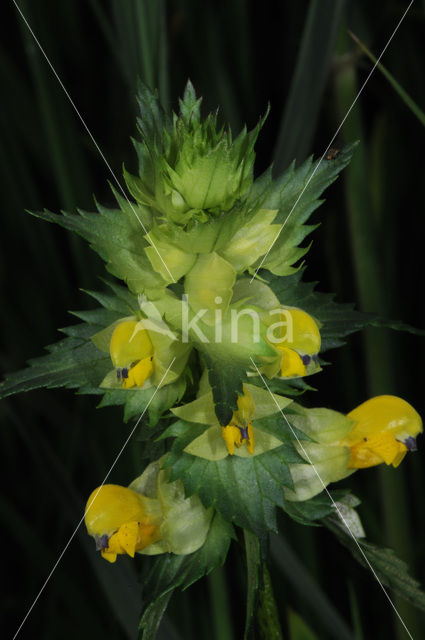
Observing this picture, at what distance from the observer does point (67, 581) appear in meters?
1.13

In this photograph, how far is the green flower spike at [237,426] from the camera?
53cm

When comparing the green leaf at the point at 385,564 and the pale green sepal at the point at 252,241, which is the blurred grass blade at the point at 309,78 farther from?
the green leaf at the point at 385,564

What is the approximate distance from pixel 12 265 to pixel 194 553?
1009 mm

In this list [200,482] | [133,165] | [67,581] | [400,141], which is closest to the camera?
[200,482]

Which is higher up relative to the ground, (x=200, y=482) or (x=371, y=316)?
(x=371, y=316)

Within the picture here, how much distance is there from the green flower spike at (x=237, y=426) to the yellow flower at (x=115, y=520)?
82 mm

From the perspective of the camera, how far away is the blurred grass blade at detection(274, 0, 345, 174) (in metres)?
0.94

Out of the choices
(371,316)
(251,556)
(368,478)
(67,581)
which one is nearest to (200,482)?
(251,556)

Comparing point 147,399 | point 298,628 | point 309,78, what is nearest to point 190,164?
point 147,399

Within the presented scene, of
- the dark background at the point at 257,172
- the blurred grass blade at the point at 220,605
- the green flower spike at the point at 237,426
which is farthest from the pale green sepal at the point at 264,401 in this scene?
the blurred grass blade at the point at 220,605

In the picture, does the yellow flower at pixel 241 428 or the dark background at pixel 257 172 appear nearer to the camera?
the yellow flower at pixel 241 428

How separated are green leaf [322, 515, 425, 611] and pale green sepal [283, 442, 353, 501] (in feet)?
0.14

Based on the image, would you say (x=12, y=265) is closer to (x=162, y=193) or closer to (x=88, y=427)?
(x=88, y=427)

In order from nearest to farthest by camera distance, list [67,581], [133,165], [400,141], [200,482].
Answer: [200,482] → [67,581] → [133,165] → [400,141]
